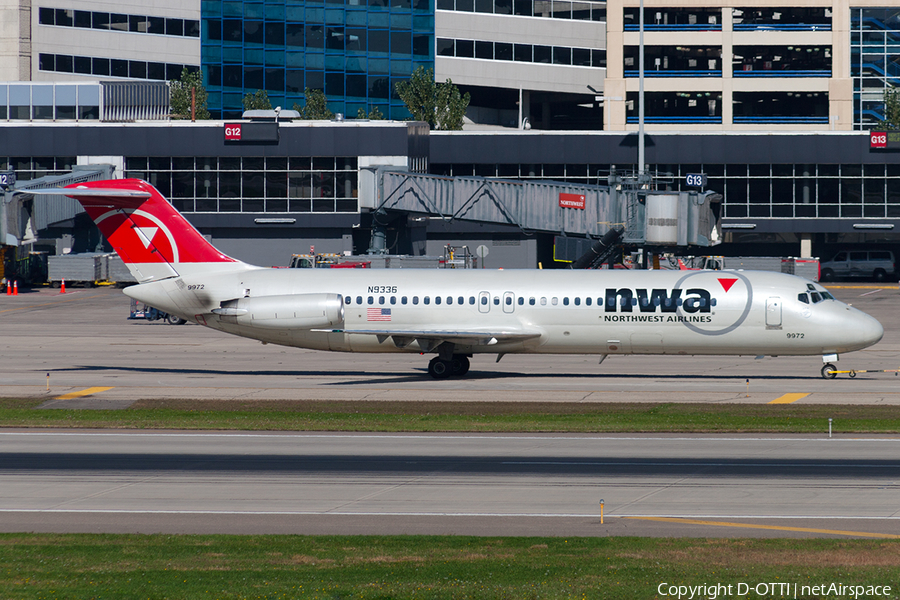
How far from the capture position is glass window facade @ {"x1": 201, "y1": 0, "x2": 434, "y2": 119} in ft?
368

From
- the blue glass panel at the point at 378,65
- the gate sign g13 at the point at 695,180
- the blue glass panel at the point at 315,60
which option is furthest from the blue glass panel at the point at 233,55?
the gate sign g13 at the point at 695,180

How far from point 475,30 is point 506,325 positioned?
78798mm

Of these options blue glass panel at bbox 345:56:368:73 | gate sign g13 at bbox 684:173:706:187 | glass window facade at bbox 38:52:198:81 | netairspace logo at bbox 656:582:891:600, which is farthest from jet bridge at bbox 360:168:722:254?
netairspace logo at bbox 656:582:891:600

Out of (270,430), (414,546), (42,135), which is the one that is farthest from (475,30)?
(414,546)

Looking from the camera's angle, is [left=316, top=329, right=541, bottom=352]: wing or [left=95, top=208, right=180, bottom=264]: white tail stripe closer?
[left=316, top=329, right=541, bottom=352]: wing

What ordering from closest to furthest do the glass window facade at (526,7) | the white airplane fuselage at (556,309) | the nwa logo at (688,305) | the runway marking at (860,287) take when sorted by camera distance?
the white airplane fuselage at (556,309) → the nwa logo at (688,305) → the runway marking at (860,287) → the glass window facade at (526,7)

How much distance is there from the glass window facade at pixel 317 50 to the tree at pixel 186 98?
5825 mm

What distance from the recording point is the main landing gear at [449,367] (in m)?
39.6

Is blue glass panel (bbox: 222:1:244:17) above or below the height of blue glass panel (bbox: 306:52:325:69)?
above

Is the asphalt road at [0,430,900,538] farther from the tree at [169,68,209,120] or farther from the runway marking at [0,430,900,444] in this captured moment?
the tree at [169,68,209,120]

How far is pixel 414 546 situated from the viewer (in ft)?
58.6

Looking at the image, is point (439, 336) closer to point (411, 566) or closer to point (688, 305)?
point (688, 305)

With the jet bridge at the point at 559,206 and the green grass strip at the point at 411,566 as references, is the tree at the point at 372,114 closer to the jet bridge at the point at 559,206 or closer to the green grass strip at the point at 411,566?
the jet bridge at the point at 559,206

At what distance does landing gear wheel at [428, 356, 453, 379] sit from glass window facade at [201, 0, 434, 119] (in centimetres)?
7762
